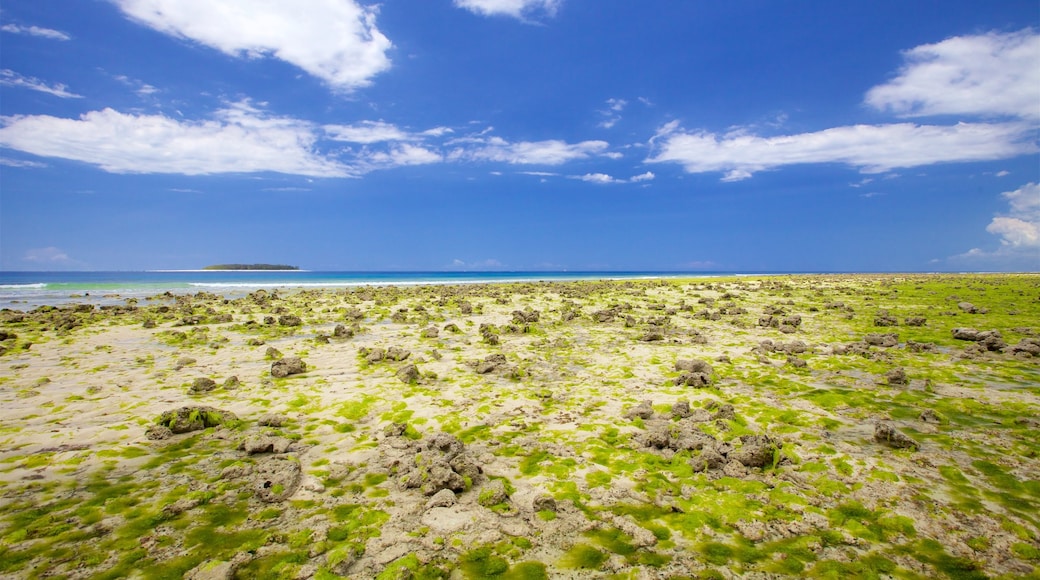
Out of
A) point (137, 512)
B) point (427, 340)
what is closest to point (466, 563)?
point (137, 512)

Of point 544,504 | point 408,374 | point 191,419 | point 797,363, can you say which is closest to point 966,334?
point 797,363

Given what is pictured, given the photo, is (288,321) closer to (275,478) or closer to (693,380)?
(275,478)

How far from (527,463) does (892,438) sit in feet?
22.5

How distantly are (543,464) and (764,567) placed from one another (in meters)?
3.60

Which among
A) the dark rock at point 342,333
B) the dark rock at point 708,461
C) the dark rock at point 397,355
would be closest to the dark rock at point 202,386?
the dark rock at point 397,355

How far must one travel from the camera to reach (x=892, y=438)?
7762 millimetres

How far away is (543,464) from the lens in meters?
7.52

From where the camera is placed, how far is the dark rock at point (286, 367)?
42.2 ft

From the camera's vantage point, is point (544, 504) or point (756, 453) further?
point (756, 453)

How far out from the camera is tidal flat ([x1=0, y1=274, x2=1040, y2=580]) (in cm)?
509

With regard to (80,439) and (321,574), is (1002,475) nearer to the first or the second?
(321,574)

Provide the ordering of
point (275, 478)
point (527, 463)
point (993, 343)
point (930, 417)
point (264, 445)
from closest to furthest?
1. point (275, 478)
2. point (527, 463)
3. point (264, 445)
4. point (930, 417)
5. point (993, 343)

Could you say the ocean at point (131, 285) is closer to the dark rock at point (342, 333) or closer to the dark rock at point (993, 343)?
Result: the dark rock at point (342, 333)

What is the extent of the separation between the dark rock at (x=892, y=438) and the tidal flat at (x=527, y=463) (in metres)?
0.04
